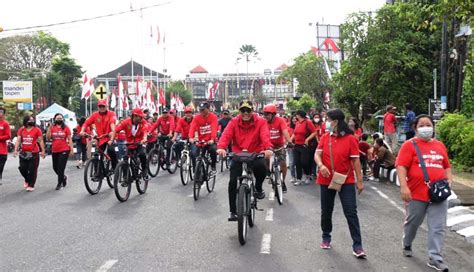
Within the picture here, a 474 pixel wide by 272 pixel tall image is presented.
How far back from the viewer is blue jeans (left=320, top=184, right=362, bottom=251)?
6.05 meters

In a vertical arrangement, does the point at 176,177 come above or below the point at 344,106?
below

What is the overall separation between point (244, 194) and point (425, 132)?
230 centimetres

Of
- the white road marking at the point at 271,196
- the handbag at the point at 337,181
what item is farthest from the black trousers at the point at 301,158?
the handbag at the point at 337,181

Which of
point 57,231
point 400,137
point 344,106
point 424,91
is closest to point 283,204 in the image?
point 57,231

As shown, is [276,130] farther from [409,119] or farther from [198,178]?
[409,119]

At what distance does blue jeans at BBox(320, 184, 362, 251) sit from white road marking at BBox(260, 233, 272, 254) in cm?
71

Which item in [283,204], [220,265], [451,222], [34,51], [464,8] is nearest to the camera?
[220,265]

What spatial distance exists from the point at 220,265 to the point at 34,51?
61687 mm

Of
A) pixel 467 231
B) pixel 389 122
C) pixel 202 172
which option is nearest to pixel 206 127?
pixel 202 172

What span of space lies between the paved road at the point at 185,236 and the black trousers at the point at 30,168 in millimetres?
778

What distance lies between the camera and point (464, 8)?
8898 millimetres

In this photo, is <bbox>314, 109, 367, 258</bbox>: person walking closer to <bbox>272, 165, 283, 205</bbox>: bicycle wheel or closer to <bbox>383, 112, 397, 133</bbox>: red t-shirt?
<bbox>272, 165, 283, 205</bbox>: bicycle wheel

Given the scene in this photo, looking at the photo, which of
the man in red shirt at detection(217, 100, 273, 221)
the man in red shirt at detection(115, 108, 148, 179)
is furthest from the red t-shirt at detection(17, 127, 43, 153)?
the man in red shirt at detection(217, 100, 273, 221)

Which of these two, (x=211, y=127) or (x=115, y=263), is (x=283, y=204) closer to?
(x=211, y=127)
